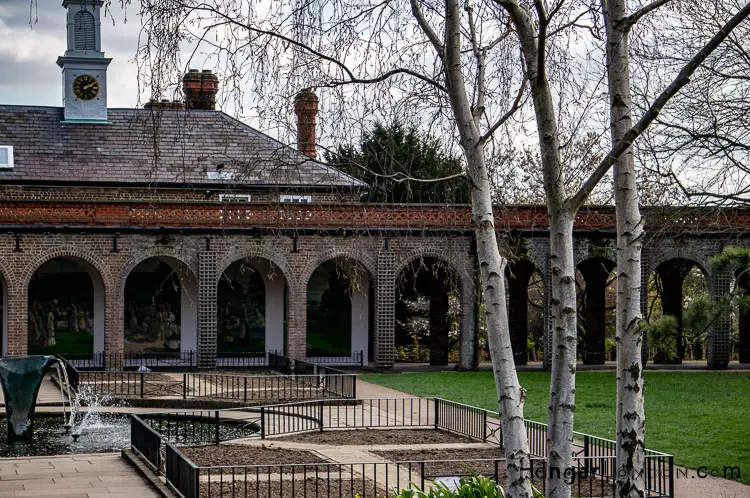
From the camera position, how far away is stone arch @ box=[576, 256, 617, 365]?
3807cm

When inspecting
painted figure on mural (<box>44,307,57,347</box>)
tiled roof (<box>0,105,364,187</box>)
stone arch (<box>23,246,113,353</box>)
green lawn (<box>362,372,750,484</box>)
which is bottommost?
green lawn (<box>362,372,750,484</box>)

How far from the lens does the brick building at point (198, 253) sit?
1319 inches

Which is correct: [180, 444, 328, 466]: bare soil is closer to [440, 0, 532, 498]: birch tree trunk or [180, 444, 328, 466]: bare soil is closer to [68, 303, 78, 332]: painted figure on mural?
[440, 0, 532, 498]: birch tree trunk

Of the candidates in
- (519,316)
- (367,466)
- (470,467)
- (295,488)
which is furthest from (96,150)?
(295,488)

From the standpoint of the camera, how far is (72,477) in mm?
14688

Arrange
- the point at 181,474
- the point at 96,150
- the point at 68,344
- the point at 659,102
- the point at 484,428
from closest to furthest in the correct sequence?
1. the point at 659,102
2. the point at 181,474
3. the point at 484,428
4. the point at 68,344
5. the point at 96,150

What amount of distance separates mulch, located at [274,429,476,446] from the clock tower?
72.3 feet

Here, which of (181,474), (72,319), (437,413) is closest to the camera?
(181,474)

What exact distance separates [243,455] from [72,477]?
2.86 meters

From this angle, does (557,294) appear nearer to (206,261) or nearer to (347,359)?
(206,261)

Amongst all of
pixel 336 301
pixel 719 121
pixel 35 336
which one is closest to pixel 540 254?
pixel 336 301

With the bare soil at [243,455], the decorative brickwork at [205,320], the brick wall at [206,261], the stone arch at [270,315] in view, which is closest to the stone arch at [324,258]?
the brick wall at [206,261]

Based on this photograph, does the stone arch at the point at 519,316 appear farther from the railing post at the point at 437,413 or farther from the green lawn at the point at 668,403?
the railing post at the point at 437,413

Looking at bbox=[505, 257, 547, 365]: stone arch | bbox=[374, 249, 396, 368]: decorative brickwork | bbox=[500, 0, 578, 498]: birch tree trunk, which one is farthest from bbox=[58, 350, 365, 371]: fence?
bbox=[500, 0, 578, 498]: birch tree trunk
